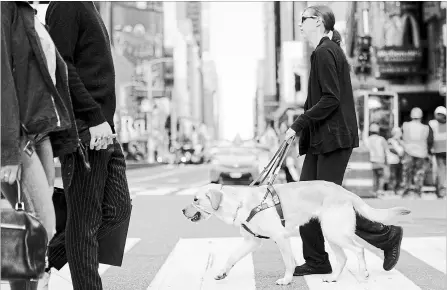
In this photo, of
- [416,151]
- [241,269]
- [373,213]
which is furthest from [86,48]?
[416,151]

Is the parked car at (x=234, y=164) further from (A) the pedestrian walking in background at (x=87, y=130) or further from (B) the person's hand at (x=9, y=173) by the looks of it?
(B) the person's hand at (x=9, y=173)

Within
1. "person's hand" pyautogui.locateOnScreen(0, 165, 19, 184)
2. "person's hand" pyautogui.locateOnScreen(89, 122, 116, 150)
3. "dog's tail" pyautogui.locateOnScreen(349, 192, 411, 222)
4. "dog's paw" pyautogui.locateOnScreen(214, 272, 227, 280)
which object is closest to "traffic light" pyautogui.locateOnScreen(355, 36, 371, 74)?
"dog's tail" pyautogui.locateOnScreen(349, 192, 411, 222)

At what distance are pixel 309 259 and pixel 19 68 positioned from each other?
132 inches

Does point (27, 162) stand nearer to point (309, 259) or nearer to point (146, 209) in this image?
point (309, 259)

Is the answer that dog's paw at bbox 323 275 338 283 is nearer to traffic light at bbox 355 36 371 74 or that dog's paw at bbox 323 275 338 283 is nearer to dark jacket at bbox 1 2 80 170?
dark jacket at bbox 1 2 80 170

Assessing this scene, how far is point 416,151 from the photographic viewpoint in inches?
640

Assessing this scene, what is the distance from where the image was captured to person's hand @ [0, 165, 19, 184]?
3209 mm

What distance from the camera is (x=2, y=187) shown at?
3.45m

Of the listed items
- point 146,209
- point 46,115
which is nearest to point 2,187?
point 46,115

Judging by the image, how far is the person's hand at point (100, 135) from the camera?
3938 millimetres

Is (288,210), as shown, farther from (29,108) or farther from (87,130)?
(29,108)

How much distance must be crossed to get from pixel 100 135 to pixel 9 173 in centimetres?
79

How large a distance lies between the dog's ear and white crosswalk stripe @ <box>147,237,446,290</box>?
634 mm

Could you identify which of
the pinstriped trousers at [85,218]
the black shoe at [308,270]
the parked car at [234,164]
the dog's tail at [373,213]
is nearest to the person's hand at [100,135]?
the pinstriped trousers at [85,218]
